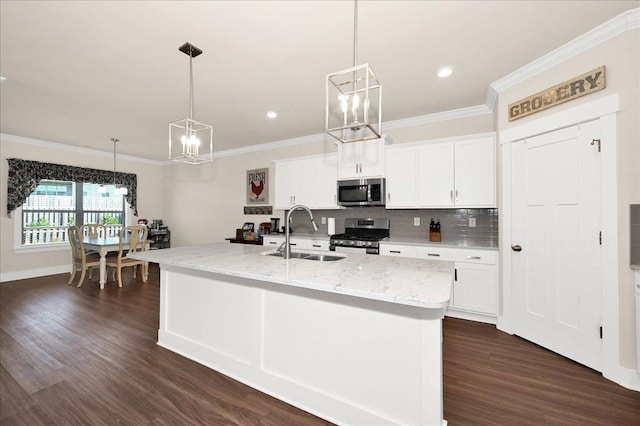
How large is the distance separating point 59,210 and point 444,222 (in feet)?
23.8

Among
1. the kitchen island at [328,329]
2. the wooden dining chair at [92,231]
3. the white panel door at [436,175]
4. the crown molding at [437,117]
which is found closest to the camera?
the kitchen island at [328,329]

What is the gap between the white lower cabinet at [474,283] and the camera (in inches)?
123

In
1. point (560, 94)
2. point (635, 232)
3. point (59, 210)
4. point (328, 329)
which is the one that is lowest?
point (328, 329)

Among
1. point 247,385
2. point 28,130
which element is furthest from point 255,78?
point 28,130

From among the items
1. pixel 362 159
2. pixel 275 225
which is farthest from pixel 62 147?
pixel 362 159

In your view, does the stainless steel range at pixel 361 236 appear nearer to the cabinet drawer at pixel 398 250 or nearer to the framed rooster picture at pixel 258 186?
the cabinet drawer at pixel 398 250

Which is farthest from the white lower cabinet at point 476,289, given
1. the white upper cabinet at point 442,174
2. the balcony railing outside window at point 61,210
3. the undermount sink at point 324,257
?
the balcony railing outside window at point 61,210

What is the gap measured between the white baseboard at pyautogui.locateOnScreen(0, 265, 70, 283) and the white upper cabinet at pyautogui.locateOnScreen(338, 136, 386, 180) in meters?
5.94

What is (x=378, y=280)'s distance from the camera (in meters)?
1.51

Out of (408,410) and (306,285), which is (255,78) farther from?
(408,410)

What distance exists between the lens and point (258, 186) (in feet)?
18.8

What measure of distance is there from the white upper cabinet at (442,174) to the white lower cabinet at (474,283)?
2.01ft

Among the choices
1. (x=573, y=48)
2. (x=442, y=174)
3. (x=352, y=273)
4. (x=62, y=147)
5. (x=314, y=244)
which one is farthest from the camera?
(x=62, y=147)

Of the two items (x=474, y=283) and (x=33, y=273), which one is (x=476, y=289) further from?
(x=33, y=273)
